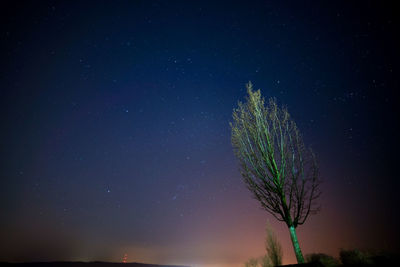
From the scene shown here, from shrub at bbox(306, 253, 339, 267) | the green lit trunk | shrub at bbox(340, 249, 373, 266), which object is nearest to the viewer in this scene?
the green lit trunk

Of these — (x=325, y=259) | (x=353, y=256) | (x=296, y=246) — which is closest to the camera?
(x=296, y=246)

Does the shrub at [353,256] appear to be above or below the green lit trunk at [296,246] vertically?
below

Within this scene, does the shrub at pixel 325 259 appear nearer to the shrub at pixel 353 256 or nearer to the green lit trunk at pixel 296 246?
the shrub at pixel 353 256

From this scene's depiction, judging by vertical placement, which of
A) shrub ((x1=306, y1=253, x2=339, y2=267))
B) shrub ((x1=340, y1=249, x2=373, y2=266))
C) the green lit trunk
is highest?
the green lit trunk

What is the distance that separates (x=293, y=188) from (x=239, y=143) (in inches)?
109

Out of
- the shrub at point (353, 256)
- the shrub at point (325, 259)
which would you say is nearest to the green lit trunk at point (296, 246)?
the shrub at point (353, 256)

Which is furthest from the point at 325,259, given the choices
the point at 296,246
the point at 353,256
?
the point at 296,246

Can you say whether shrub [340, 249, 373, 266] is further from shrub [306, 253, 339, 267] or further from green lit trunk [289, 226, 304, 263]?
green lit trunk [289, 226, 304, 263]

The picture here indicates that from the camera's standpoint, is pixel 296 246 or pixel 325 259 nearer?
pixel 296 246

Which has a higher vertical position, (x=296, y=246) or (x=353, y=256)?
(x=296, y=246)

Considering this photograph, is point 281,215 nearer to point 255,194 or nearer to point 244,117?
point 255,194

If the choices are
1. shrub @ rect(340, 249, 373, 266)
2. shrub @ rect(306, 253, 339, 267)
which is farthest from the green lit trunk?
shrub @ rect(306, 253, 339, 267)

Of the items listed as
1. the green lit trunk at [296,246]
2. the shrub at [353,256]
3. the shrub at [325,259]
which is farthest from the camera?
the shrub at [325,259]

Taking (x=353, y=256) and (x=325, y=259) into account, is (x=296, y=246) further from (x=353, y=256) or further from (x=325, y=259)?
A: (x=325, y=259)
